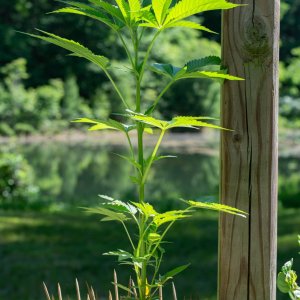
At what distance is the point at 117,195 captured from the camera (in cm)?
1476

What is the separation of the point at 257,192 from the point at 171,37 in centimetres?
3678

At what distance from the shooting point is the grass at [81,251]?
605 centimetres

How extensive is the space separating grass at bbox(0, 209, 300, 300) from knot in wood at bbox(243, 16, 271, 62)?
154 inches

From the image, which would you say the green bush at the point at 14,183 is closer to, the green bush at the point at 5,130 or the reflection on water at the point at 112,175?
the reflection on water at the point at 112,175

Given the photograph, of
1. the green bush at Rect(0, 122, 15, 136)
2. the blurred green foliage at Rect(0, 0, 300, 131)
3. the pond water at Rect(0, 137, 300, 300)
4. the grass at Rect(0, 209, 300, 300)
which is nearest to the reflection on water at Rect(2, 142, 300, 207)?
the pond water at Rect(0, 137, 300, 300)

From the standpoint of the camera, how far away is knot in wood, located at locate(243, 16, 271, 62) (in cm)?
177

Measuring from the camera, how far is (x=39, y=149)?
81.4 ft

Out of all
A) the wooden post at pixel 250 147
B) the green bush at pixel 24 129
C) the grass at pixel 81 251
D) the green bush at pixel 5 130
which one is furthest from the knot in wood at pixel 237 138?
the green bush at pixel 24 129

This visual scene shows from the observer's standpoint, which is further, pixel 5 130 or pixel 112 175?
pixel 5 130

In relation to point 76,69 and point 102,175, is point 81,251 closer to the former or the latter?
point 102,175

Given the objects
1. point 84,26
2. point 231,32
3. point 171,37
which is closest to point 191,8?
point 231,32

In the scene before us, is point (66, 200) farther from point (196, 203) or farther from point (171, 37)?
point (171, 37)

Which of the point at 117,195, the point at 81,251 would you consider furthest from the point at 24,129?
the point at 81,251

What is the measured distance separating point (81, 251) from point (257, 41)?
5.89 metres
